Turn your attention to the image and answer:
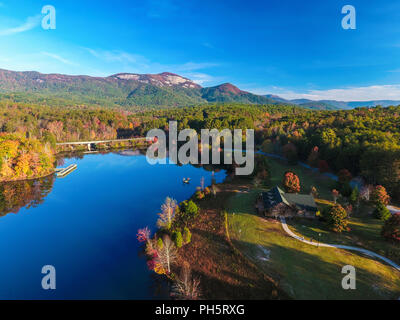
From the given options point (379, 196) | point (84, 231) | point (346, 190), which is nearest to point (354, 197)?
point (379, 196)

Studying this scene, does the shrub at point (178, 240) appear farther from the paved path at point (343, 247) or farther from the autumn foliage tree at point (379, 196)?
the autumn foliage tree at point (379, 196)

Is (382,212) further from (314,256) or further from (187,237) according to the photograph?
(187,237)

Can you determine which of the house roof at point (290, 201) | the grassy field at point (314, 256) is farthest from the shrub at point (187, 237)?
the house roof at point (290, 201)

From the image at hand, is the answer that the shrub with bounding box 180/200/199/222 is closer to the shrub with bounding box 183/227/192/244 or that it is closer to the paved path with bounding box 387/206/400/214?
the shrub with bounding box 183/227/192/244

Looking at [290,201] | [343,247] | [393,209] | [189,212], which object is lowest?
[343,247]

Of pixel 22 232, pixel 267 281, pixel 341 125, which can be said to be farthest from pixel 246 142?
pixel 22 232
